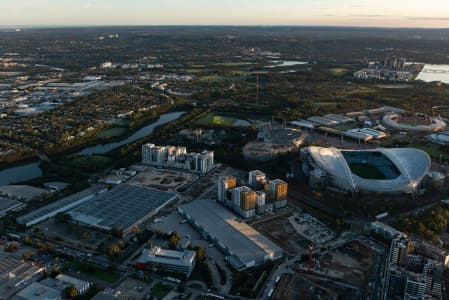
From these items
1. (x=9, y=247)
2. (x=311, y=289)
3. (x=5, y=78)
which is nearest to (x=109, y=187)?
(x=9, y=247)

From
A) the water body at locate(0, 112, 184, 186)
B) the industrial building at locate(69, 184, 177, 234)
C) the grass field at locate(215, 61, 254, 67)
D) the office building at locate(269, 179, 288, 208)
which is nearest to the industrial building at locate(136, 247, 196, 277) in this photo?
the industrial building at locate(69, 184, 177, 234)

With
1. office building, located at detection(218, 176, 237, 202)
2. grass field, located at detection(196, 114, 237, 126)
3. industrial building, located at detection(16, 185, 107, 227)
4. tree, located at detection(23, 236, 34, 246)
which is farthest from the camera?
grass field, located at detection(196, 114, 237, 126)

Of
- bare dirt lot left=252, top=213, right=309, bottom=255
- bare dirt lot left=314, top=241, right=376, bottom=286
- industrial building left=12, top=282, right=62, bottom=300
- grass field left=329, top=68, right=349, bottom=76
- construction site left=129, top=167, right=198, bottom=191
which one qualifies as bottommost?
construction site left=129, top=167, right=198, bottom=191

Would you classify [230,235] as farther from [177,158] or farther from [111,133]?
[111,133]

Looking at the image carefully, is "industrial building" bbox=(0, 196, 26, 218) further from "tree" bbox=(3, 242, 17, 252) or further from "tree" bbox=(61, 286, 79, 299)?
"tree" bbox=(61, 286, 79, 299)

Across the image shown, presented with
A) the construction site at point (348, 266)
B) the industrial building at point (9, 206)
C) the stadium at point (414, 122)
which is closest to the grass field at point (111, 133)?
the industrial building at point (9, 206)

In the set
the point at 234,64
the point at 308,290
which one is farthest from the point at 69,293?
the point at 234,64

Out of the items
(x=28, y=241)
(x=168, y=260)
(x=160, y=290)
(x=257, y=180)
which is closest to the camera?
(x=160, y=290)
